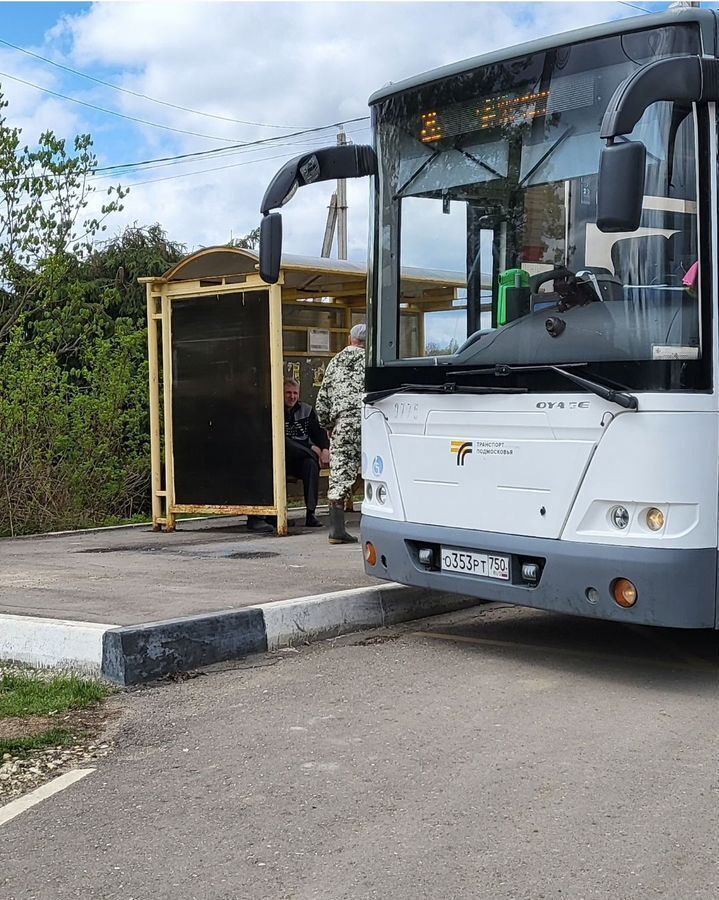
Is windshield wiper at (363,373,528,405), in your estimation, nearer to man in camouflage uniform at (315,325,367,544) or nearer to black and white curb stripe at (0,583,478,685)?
black and white curb stripe at (0,583,478,685)

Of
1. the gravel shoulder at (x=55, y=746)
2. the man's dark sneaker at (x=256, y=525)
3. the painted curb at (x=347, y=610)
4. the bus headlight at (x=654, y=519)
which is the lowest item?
the gravel shoulder at (x=55, y=746)

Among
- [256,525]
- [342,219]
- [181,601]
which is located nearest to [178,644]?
[181,601]

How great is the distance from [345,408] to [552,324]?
17.2 ft

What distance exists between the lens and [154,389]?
12.9m

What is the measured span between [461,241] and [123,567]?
430 centimetres

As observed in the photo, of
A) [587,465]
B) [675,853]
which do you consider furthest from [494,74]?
[675,853]

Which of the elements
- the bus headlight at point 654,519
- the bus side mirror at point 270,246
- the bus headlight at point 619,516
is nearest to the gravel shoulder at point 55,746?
the bus headlight at point 619,516

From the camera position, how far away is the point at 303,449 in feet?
41.9

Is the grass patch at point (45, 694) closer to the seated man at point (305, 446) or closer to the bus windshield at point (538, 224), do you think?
the bus windshield at point (538, 224)

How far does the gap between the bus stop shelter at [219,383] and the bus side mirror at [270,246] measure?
3.77 m

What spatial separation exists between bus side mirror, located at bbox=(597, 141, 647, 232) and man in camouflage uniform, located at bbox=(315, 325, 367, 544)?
238 inches

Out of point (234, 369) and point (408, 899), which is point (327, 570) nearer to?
point (234, 369)

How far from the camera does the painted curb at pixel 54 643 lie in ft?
21.2

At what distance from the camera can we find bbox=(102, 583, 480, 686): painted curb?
6.37 metres
